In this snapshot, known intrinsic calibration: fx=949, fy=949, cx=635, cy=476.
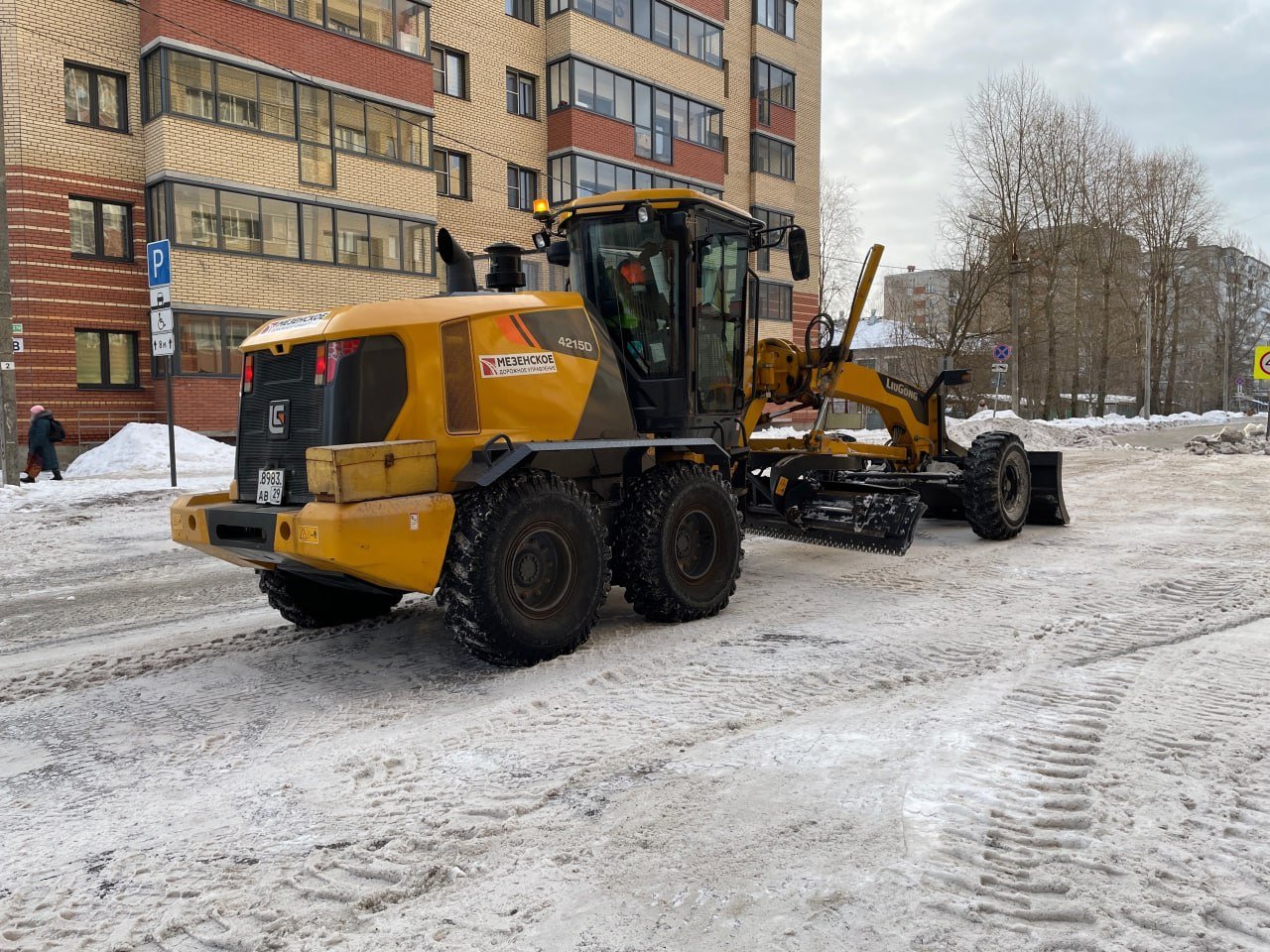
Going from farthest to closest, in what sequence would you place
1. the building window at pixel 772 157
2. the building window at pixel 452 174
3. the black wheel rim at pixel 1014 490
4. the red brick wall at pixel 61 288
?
the building window at pixel 772 157 < the building window at pixel 452 174 < the red brick wall at pixel 61 288 < the black wheel rim at pixel 1014 490

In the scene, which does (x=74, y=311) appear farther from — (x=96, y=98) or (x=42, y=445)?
(x=42, y=445)

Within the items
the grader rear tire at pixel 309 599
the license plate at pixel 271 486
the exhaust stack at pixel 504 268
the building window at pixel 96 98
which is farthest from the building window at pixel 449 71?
the license plate at pixel 271 486

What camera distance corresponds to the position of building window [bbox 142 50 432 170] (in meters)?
18.9

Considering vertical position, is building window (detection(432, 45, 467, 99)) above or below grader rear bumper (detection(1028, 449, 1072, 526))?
above

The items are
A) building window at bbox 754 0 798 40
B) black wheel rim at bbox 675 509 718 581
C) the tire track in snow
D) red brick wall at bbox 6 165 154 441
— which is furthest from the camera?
building window at bbox 754 0 798 40

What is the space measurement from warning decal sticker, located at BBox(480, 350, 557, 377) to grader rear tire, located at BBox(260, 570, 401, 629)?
1618 mm

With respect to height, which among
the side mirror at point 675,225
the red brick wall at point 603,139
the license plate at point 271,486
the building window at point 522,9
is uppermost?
the building window at point 522,9

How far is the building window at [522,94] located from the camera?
26.4 m

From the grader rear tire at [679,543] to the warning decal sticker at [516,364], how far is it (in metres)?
0.99

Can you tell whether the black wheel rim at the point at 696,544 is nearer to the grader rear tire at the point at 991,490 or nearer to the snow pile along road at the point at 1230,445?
the grader rear tire at the point at 991,490

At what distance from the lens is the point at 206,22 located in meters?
18.9

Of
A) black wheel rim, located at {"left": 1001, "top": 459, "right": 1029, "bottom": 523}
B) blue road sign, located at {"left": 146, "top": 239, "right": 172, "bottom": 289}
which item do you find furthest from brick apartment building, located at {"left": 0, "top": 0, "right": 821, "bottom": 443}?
black wheel rim, located at {"left": 1001, "top": 459, "right": 1029, "bottom": 523}

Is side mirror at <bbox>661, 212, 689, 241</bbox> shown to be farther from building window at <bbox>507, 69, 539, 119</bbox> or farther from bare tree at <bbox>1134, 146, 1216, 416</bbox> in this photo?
bare tree at <bbox>1134, 146, 1216, 416</bbox>

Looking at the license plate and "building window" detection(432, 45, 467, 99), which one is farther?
"building window" detection(432, 45, 467, 99)
